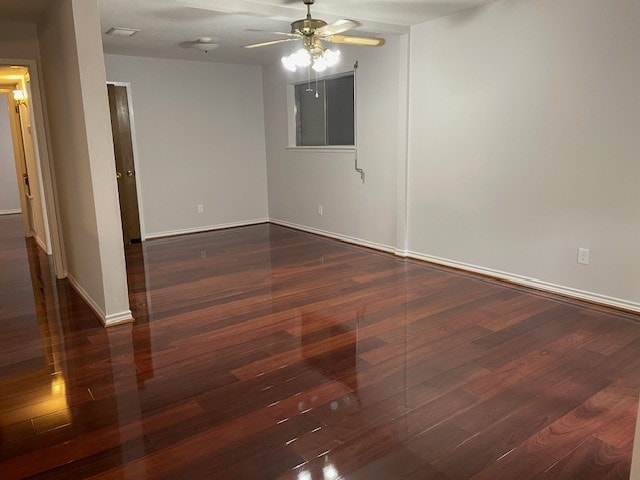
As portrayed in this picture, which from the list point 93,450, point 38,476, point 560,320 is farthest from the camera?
point 560,320

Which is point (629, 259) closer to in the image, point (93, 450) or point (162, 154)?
point (93, 450)

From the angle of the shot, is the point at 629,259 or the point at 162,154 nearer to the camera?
the point at 629,259

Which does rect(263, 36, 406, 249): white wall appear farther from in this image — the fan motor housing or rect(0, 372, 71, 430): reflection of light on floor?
rect(0, 372, 71, 430): reflection of light on floor

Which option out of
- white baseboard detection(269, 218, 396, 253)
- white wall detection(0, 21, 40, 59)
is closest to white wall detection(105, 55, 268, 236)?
white baseboard detection(269, 218, 396, 253)

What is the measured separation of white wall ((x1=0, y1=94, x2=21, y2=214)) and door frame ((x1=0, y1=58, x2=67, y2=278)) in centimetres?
539

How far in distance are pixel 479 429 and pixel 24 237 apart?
6.71 m

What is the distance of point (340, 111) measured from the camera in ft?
19.5

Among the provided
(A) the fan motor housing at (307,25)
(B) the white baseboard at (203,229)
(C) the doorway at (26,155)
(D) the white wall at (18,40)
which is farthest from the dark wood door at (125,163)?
(A) the fan motor housing at (307,25)

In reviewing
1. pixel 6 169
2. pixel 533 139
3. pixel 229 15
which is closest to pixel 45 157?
pixel 229 15

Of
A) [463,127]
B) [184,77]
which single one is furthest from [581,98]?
[184,77]

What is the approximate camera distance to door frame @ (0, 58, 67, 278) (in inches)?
165

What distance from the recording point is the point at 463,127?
4.40 metres

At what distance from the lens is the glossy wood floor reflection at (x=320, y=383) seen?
6.44ft

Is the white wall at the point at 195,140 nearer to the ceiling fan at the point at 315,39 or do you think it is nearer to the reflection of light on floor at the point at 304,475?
the ceiling fan at the point at 315,39
